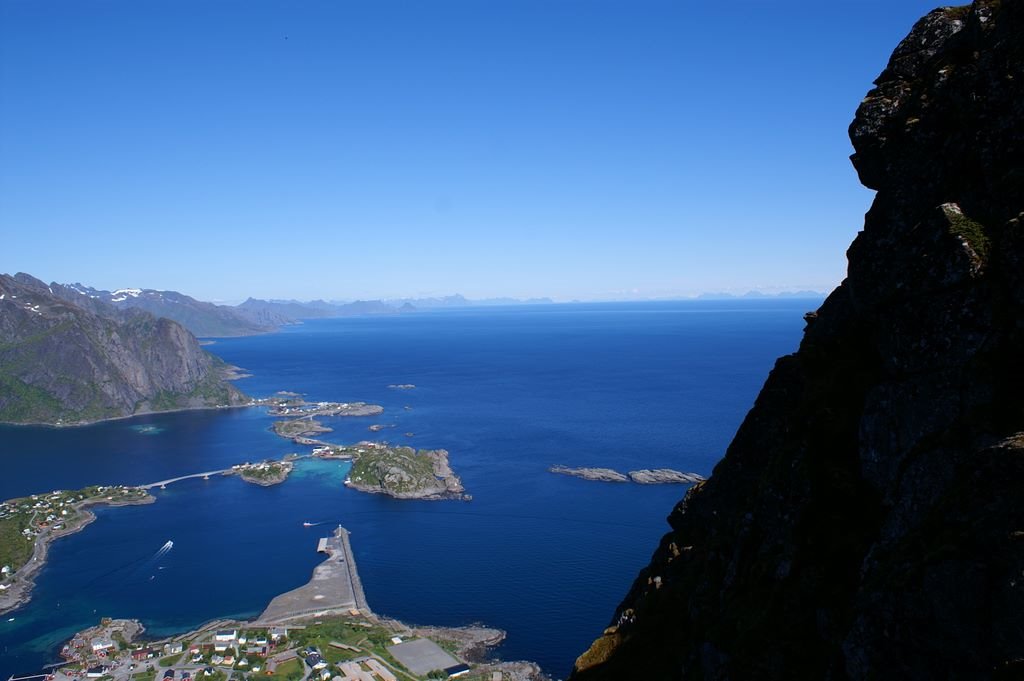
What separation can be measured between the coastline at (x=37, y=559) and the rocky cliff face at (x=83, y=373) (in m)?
85.2

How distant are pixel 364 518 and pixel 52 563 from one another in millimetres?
33079

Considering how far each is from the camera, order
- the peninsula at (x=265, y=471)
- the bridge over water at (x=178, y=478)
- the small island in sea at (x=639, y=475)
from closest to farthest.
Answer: the small island in sea at (x=639, y=475) < the peninsula at (x=265, y=471) < the bridge over water at (x=178, y=478)

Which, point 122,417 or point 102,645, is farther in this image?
point 122,417

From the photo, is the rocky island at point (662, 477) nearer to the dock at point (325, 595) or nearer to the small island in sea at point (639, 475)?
the small island in sea at point (639, 475)

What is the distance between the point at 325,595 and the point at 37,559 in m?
36.7

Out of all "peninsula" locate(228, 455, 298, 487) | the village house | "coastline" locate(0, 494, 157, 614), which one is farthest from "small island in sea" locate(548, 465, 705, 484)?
"coastline" locate(0, 494, 157, 614)

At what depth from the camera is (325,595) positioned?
2386 inches

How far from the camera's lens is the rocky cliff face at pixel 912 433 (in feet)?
27.3

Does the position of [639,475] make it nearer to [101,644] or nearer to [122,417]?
[101,644]

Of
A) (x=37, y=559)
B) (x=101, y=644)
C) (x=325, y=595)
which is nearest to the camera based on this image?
(x=101, y=644)

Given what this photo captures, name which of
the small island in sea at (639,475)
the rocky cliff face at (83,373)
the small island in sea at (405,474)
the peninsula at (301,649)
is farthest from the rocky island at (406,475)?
the rocky cliff face at (83,373)

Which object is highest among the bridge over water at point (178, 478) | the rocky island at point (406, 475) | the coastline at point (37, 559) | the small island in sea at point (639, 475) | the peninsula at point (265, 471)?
the small island in sea at point (639, 475)

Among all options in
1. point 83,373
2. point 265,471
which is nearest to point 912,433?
point 265,471

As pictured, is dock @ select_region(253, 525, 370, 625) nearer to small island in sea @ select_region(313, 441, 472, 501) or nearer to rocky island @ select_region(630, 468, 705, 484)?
small island in sea @ select_region(313, 441, 472, 501)
